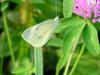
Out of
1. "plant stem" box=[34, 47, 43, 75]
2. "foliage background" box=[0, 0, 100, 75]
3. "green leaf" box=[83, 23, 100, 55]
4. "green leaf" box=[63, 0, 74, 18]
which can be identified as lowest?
"foliage background" box=[0, 0, 100, 75]

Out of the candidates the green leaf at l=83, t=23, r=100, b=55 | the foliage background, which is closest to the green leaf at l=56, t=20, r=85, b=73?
the green leaf at l=83, t=23, r=100, b=55

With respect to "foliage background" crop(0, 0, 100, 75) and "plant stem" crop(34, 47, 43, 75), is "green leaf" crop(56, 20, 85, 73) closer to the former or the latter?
"plant stem" crop(34, 47, 43, 75)

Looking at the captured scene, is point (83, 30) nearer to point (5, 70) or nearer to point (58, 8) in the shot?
point (58, 8)

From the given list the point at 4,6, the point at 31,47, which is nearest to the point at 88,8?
the point at 4,6

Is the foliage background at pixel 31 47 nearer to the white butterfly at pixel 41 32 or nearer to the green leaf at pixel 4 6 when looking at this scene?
the green leaf at pixel 4 6

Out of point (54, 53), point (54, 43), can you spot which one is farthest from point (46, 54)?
point (54, 43)

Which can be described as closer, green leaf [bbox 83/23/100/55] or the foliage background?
green leaf [bbox 83/23/100/55]

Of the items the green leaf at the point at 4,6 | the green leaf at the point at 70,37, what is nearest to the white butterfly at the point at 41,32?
the green leaf at the point at 70,37
